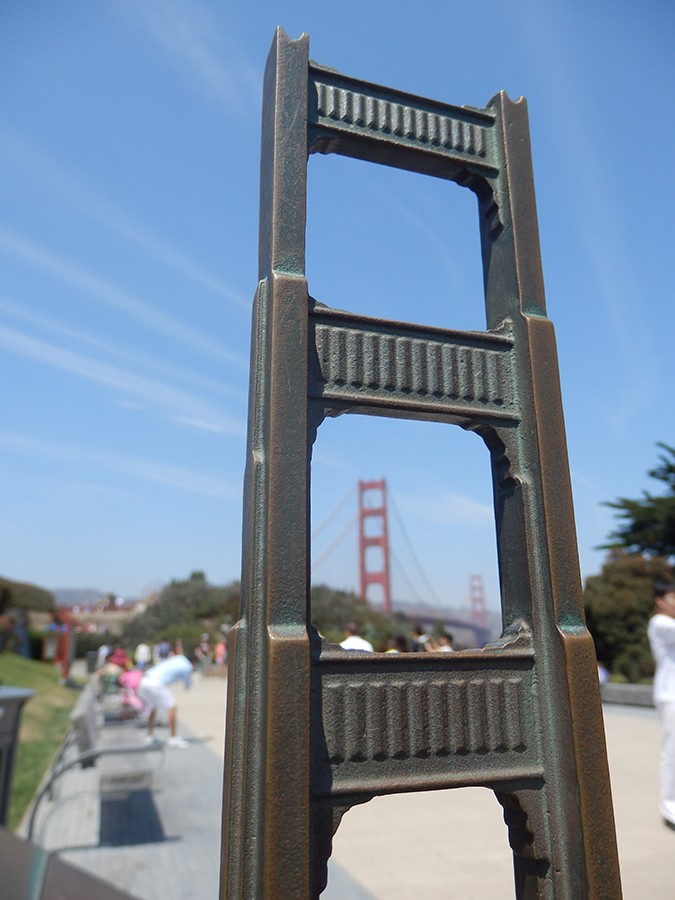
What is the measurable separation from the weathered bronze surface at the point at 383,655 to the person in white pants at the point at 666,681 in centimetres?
290

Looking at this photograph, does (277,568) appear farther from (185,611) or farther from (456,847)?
(185,611)

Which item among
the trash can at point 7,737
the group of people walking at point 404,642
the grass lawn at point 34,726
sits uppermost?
the group of people walking at point 404,642

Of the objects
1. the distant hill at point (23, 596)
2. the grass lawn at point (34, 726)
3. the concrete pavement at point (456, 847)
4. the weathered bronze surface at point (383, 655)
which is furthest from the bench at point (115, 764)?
the distant hill at point (23, 596)

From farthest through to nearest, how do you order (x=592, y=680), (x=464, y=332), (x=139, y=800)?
(x=139, y=800), (x=464, y=332), (x=592, y=680)

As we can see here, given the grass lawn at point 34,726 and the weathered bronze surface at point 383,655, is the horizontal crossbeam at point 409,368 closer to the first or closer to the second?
the weathered bronze surface at point 383,655

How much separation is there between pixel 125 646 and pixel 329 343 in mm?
44763

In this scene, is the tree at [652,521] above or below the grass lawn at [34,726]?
above

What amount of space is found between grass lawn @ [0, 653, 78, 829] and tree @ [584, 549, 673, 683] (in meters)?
16.3

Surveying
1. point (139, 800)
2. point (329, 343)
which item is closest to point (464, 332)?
point (329, 343)

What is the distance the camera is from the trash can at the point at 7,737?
443cm

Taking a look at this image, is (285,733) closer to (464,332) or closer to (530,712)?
(530,712)

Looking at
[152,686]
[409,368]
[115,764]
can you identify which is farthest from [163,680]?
[409,368]

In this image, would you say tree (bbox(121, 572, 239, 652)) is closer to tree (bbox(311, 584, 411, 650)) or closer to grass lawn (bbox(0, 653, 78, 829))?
tree (bbox(311, 584, 411, 650))

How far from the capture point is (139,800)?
263 inches
